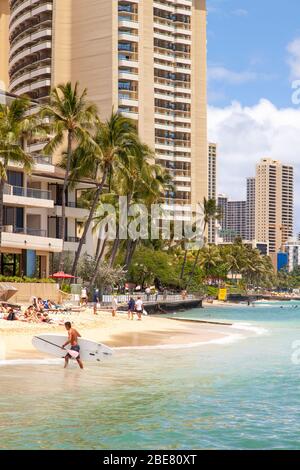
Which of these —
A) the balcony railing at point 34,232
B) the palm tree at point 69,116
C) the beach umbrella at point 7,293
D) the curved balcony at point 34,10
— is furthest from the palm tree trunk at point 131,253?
the curved balcony at point 34,10

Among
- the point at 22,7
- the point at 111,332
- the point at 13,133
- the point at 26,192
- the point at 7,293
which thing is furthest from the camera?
the point at 22,7

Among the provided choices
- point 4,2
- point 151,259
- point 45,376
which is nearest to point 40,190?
point 151,259

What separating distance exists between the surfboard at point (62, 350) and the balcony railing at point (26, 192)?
3223 cm

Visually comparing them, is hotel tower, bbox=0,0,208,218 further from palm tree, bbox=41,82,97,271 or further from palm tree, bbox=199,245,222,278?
palm tree, bbox=41,82,97,271

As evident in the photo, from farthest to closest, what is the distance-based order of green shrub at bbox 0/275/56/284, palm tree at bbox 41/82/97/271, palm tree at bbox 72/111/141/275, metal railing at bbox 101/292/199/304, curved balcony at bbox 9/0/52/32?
1. curved balcony at bbox 9/0/52/32
2. metal railing at bbox 101/292/199/304
3. palm tree at bbox 72/111/141/275
4. palm tree at bbox 41/82/97/271
5. green shrub at bbox 0/275/56/284

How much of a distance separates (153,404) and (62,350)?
7913 millimetres

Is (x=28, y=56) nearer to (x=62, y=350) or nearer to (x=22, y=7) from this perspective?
(x=22, y=7)

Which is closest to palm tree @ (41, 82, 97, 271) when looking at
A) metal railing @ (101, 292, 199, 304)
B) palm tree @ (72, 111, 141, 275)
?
palm tree @ (72, 111, 141, 275)

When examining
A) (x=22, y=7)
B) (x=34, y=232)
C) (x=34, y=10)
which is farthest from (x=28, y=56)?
(x=34, y=232)

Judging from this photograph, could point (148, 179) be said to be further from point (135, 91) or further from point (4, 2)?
point (4, 2)

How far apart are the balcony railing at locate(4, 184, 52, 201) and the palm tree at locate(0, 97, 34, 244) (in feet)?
16.9

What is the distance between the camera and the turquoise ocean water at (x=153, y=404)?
15.2 metres

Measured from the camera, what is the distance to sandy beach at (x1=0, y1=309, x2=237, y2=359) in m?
29.8

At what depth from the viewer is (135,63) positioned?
130m
